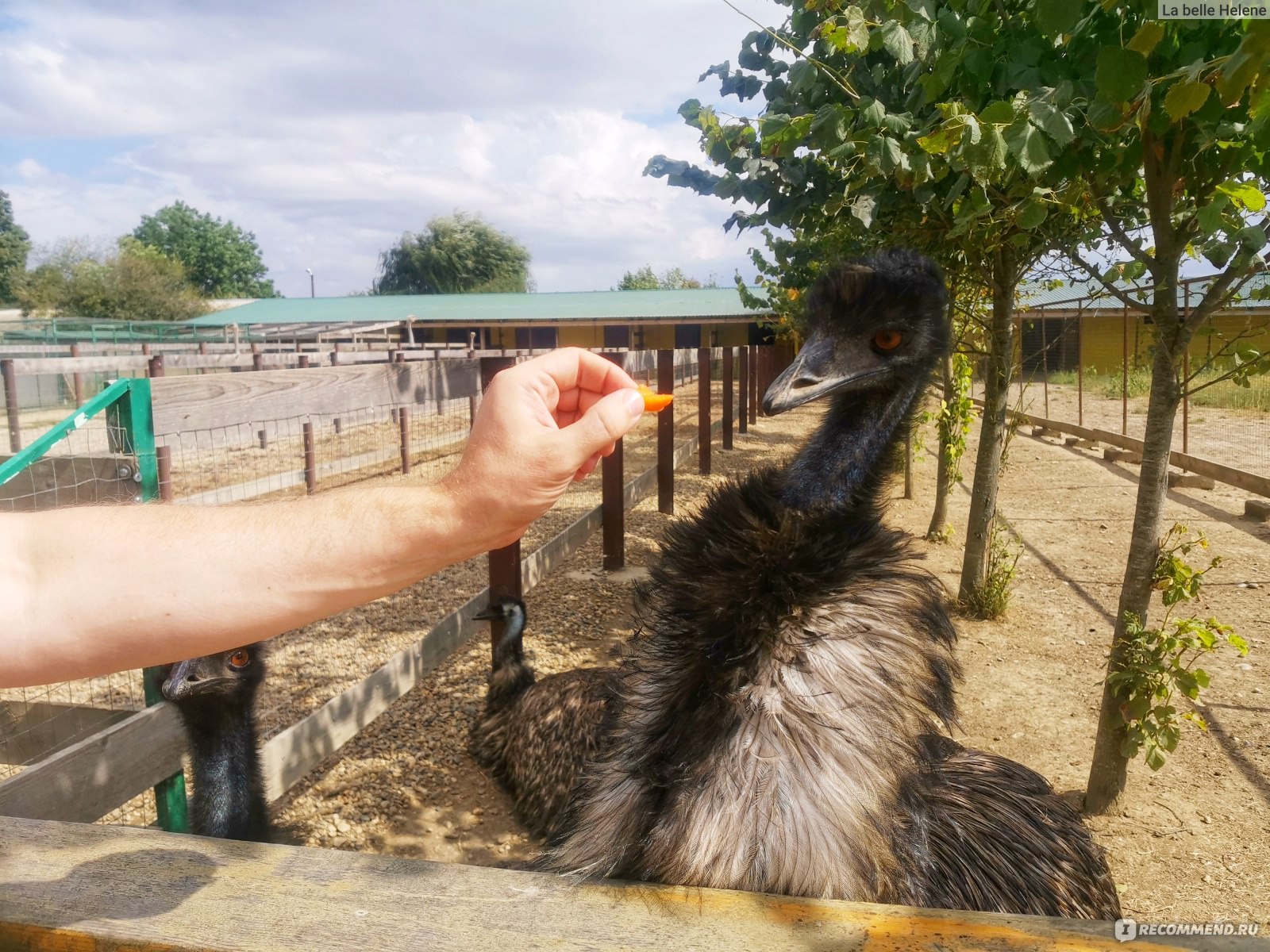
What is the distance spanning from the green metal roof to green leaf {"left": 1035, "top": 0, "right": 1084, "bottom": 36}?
78.9 feet

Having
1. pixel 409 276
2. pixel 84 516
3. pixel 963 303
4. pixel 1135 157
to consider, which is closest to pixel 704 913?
pixel 84 516

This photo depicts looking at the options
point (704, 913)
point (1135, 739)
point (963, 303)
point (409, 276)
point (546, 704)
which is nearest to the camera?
point (704, 913)

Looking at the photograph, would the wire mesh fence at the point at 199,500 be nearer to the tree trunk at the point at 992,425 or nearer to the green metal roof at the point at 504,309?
the tree trunk at the point at 992,425

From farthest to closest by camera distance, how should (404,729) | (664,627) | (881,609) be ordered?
(404,729) < (664,627) < (881,609)

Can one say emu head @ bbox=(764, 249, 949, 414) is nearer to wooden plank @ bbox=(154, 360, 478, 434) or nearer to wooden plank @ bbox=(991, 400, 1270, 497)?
wooden plank @ bbox=(154, 360, 478, 434)

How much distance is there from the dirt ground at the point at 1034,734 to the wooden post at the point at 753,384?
10716 mm

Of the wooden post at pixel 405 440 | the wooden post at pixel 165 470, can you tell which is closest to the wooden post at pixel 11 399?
the wooden post at pixel 165 470

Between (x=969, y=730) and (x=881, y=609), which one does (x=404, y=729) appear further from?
(x=881, y=609)

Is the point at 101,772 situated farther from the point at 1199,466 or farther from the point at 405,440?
the point at 1199,466

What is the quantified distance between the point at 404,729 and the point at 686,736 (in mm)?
2722

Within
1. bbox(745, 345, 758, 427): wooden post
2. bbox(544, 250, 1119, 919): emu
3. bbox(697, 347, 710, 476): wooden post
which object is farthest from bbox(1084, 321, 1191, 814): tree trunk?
bbox(745, 345, 758, 427): wooden post

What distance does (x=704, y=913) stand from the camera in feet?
3.58

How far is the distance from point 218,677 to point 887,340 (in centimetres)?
208

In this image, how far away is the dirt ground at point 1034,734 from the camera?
10.4 ft
